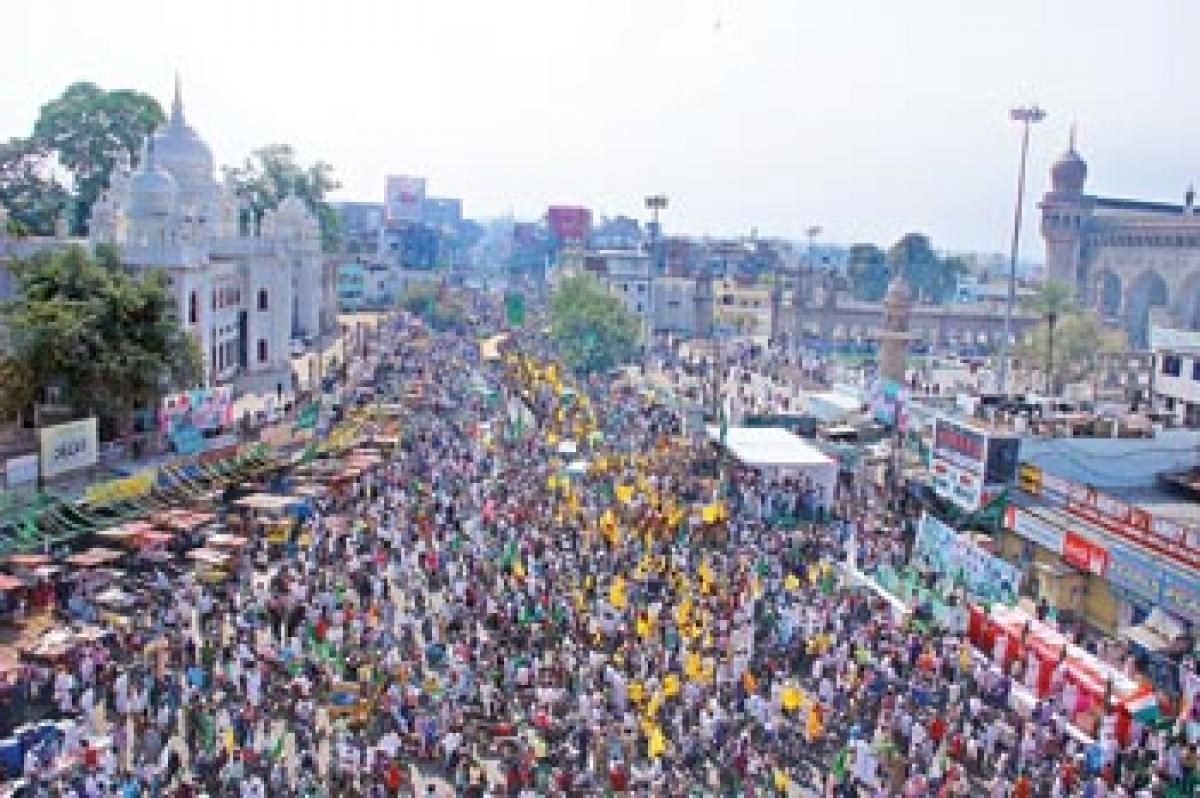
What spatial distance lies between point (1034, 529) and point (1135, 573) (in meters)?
3.18

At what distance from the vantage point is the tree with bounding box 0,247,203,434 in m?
26.1

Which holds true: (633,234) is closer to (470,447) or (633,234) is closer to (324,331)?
(324,331)

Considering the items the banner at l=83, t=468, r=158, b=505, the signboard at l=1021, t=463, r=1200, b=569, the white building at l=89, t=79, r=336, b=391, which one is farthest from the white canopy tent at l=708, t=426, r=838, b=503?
the white building at l=89, t=79, r=336, b=391

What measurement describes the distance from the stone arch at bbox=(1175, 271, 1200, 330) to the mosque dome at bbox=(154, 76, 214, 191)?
216 feet

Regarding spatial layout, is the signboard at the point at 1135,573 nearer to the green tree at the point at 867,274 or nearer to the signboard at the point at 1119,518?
the signboard at the point at 1119,518

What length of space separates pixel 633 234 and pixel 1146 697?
152941 mm

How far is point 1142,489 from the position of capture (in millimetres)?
24156

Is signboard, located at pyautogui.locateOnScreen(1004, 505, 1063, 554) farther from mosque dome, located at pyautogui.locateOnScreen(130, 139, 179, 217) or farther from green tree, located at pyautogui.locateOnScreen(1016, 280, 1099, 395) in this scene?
green tree, located at pyautogui.locateOnScreen(1016, 280, 1099, 395)

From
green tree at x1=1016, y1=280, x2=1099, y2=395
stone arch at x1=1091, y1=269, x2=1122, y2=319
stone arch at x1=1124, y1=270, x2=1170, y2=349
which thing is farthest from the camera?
stone arch at x1=1091, y1=269, x2=1122, y2=319

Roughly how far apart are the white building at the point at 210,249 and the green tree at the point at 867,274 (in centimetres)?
6966

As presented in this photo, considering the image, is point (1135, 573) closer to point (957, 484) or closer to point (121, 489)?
point (957, 484)

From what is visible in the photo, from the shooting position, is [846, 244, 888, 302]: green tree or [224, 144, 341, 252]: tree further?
[846, 244, 888, 302]: green tree

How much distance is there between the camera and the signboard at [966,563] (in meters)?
20.0

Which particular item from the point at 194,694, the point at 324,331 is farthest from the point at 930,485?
the point at 324,331
